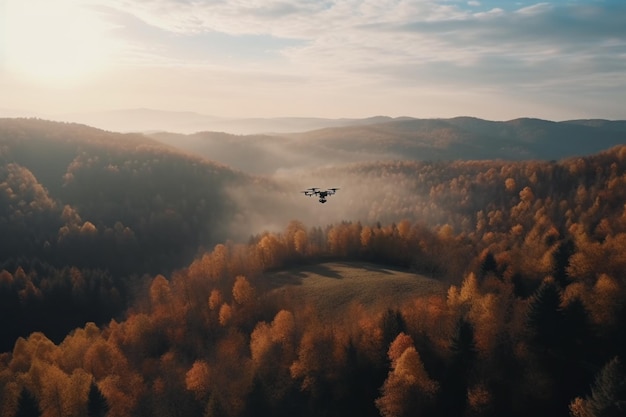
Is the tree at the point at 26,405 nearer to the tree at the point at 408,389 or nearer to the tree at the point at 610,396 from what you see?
the tree at the point at 408,389

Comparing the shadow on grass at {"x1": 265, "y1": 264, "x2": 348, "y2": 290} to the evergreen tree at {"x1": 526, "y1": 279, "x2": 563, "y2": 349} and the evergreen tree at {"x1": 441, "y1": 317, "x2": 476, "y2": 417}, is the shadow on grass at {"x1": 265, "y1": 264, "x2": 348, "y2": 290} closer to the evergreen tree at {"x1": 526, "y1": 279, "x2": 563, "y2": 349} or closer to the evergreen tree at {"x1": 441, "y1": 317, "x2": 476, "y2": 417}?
the evergreen tree at {"x1": 441, "y1": 317, "x2": 476, "y2": 417}

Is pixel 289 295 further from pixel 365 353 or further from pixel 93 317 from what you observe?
pixel 93 317

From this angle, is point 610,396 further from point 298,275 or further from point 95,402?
point 298,275

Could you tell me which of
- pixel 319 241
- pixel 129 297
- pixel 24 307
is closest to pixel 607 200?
pixel 319 241

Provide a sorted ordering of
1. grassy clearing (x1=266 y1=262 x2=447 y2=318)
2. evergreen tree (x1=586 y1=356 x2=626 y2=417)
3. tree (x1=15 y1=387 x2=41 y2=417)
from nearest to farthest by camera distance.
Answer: evergreen tree (x1=586 y1=356 x2=626 y2=417), tree (x1=15 y1=387 x2=41 y2=417), grassy clearing (x1=266 y1=262 x2=447 y2=318)

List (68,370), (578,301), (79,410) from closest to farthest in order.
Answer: (578,301)
(79,410)
(68,370)

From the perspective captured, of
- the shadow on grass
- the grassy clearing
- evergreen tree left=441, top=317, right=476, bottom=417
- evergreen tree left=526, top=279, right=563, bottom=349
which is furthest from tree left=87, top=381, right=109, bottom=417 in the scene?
evergreen tree left=526, top=279, right=563, bottom=349

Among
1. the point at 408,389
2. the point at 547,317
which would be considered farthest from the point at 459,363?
the point at 547,317
